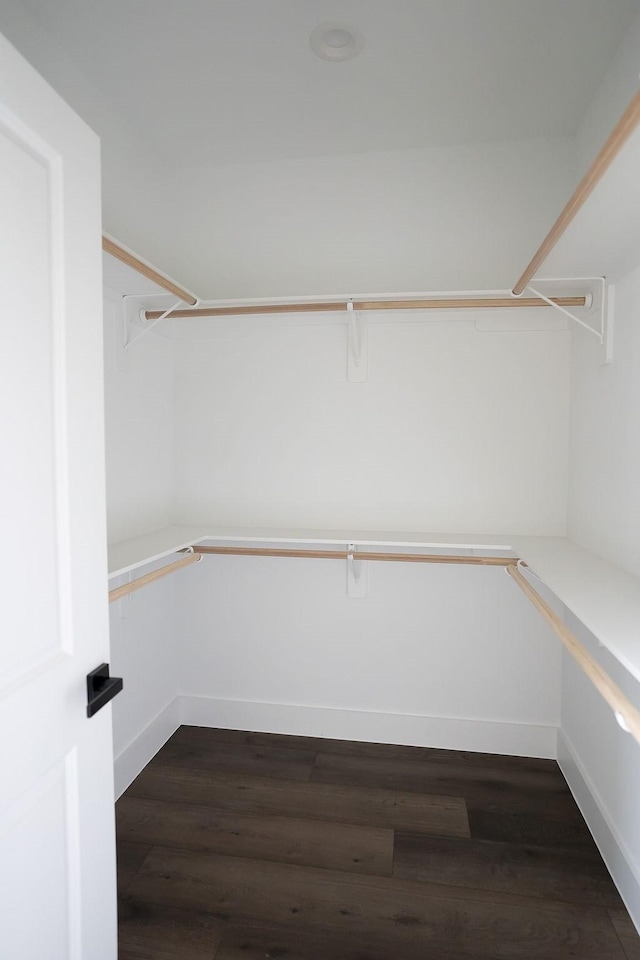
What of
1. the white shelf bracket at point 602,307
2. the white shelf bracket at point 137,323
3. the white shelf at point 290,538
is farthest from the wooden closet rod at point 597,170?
the white shelf bracket at point 137,323

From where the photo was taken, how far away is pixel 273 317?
2709mm

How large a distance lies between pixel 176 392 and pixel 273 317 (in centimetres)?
60

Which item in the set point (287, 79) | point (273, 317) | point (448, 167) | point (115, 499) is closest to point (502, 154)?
point (448, 167)

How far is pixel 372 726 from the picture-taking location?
8.99 ft

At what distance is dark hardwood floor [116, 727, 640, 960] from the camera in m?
1.67

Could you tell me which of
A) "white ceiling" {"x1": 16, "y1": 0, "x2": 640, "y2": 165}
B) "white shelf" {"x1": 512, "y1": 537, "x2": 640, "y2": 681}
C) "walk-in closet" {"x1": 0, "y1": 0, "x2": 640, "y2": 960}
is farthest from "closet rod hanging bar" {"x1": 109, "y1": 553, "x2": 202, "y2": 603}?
"white ceiling" {"x1": 16, "y1": 0, "x2": 640, "y2": 165}

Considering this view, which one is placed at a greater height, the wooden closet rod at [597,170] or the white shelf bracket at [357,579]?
the wooden closet rod at [597,170]

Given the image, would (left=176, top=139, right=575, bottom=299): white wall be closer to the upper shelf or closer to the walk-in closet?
the walk-in closet

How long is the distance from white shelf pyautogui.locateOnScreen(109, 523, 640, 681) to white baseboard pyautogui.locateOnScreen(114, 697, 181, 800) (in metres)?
0.87

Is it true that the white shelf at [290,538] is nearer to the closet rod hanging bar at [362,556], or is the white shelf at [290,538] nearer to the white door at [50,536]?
the closet rod hanging bar at [362,556]

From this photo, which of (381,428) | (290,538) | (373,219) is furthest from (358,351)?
(290,538)

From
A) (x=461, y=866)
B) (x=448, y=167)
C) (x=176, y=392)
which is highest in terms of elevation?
(x=448, y=167)

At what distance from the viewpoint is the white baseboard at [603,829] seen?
1741 millimetres

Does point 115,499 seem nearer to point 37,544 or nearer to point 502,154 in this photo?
point 37,544
